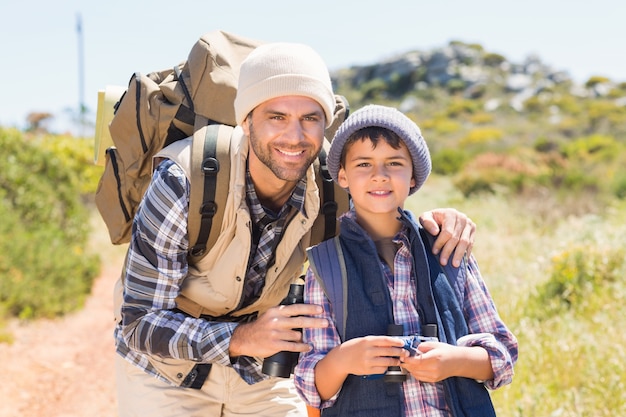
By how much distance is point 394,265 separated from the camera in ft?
7.53

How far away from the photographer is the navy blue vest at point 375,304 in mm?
2094

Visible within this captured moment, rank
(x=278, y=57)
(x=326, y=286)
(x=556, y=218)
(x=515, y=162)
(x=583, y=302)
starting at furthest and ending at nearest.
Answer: (x=515, y=162) → (x=556, y=218) → (x=583, y=302) → (x=278, y=57) → (x=326, y=286)

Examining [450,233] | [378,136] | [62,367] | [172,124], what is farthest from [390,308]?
[62,367]

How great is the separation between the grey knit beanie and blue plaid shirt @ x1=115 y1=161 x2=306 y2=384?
2.09 feet

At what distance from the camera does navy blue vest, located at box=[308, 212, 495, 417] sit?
2.09m

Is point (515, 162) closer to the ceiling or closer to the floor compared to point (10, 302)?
closer to the ceiling

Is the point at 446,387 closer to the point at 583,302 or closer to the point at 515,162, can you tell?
the point at 583,302

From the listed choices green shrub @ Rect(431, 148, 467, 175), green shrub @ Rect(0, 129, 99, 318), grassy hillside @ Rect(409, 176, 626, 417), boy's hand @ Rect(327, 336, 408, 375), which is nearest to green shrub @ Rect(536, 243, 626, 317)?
grassy hillside @ Rect(409, 176, 626, 417)

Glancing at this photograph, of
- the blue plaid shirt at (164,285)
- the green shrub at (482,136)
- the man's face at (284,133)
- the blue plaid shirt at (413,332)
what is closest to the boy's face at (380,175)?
the blue plaid shirt at (413,332)

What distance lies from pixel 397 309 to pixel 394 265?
0.15 m

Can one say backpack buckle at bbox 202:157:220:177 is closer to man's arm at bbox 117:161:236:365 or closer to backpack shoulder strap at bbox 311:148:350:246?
man's arm at bbox 117:161:236:365

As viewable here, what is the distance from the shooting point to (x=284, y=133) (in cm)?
264

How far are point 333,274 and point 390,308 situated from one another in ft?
0.70

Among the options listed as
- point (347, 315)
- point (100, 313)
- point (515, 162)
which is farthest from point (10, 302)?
point (515, 162)
